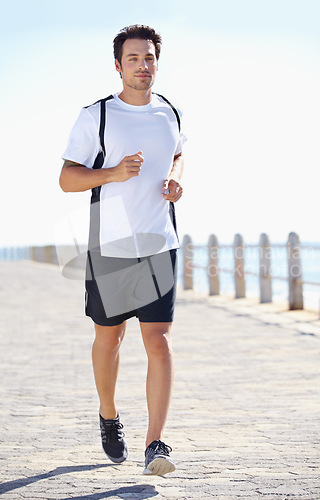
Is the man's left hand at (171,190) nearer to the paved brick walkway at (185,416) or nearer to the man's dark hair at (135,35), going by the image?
the man's dark hair at (135,35)

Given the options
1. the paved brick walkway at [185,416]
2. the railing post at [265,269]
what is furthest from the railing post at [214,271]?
the paved brick walkway at [185,416]

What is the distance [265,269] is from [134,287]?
414 inches

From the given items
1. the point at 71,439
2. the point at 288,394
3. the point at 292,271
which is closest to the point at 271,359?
the point at 288,394

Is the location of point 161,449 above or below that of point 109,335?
below

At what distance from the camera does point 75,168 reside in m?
3.46

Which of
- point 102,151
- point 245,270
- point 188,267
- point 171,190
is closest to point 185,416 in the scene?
point 171,190

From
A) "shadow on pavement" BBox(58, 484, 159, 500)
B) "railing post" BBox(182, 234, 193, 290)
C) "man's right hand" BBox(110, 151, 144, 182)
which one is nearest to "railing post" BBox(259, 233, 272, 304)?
"railing post" BBox(182, 234, 193, 290)

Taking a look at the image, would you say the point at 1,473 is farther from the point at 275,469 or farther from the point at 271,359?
the point at 271,359

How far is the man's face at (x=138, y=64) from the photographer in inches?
139

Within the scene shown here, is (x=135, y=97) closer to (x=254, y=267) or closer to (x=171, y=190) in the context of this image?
(x=171, y=190)

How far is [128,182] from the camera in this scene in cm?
345

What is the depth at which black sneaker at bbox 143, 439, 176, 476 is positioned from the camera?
3250mm

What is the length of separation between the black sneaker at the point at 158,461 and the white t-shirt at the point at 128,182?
31.5 inches

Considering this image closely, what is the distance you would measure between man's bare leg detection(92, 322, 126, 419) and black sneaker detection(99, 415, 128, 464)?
0.14 ft
